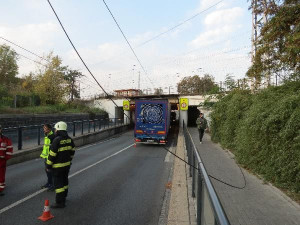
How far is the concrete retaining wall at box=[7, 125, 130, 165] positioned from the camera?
12492 millimetres

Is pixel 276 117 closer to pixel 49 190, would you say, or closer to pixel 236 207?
pixel 236 207

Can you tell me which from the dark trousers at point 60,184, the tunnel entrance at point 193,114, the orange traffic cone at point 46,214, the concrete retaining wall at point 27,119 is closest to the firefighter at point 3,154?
the dark trousers at point 60,184

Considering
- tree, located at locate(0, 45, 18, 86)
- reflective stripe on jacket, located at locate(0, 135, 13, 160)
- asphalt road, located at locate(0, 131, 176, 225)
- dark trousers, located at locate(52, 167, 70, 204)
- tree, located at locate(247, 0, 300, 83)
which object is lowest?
asphalt road, located at locate(0, 131, 176, 225)

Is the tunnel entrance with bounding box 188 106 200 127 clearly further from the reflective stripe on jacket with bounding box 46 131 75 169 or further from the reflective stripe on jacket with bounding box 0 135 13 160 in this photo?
the reflective stripe on jacket with bounding box 46 131 75 169

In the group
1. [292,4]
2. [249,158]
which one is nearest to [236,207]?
[249,158]

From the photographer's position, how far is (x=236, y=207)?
21.1 feet

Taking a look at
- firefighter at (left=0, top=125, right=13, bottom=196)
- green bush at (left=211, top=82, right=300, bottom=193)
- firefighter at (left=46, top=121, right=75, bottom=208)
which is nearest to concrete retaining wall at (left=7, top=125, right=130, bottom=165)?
firefighter at (left=0, top=125, right=13, bottom=196)

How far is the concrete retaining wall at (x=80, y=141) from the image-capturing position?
12.5 meters

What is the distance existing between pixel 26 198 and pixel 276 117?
6.78m

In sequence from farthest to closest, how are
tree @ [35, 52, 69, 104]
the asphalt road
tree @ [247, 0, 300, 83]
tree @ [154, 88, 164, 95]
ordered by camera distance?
tree @ [154, 88, 164, 95] < tree @ [35, 52, 69, 104] < tree @ [247, 0, 300, 83] < the asphalt road

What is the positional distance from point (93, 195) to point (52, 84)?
33.0 m

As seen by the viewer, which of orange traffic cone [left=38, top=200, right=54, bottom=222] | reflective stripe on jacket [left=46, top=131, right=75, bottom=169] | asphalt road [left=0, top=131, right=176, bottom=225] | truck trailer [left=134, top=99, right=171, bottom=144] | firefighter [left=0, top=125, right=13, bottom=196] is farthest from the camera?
truck trailer [left=134, top=99, right=171, bottom=144]

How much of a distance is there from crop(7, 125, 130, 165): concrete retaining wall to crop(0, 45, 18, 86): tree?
89.0 feet

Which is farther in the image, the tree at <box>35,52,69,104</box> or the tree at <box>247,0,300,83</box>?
the tree at <box>35,52,69,104</box>
